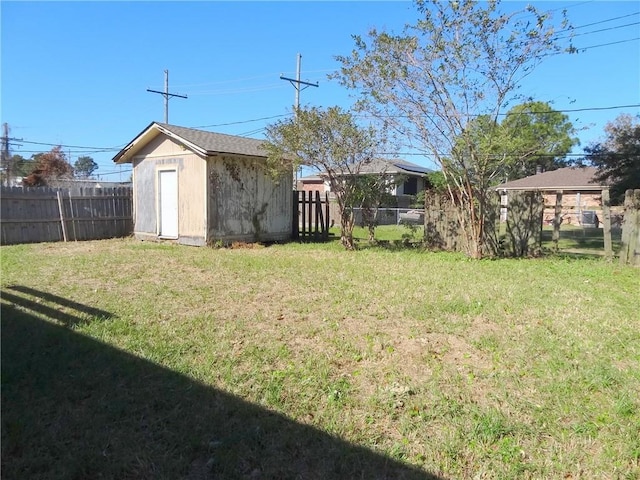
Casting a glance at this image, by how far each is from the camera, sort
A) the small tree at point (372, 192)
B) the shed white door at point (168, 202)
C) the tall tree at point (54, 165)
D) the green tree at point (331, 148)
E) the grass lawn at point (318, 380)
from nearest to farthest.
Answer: the grass lawn at point (318, 380), the green tree at point (331, 148), the small tree at point (372, 192), the shed white door at point (168, 202), the tall tree at point (54, 165)

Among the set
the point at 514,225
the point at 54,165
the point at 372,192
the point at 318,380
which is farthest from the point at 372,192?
the point at 54,165

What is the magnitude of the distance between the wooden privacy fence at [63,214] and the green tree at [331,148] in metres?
5.90

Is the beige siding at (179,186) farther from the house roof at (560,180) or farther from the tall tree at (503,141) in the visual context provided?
the house roof at (560,180)

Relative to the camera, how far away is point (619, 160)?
56.3ft

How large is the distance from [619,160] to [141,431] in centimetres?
1969

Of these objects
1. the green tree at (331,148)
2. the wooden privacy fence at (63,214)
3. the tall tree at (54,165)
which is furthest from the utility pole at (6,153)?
the green tree at (331,148)

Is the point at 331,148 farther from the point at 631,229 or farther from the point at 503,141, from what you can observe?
the point at 631,229

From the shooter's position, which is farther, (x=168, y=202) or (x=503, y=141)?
(x=168, y=202)

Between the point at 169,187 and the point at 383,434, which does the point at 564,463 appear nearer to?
the point at 383,434

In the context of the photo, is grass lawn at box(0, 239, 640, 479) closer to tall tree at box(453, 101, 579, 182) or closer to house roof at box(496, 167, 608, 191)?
tall tree at box(453, 101, 579, 182)

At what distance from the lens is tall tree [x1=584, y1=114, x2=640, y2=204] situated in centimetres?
1641

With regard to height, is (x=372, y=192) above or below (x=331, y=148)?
below

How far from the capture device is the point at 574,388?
343 centimetres

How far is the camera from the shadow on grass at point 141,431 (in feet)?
8.27
